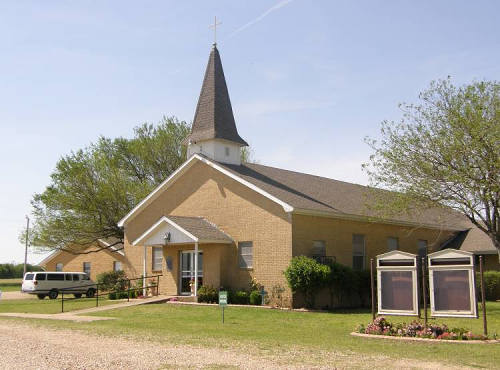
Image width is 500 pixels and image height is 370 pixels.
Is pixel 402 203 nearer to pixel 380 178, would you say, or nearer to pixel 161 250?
pixel 380 178

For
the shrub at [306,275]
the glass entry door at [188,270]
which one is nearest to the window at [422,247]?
the shrub at [306,275]

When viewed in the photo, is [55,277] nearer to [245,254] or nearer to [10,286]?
[245,254]

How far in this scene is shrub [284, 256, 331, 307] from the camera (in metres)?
23.5

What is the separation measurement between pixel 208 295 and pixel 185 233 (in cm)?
292

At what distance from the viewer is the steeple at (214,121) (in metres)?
30.1

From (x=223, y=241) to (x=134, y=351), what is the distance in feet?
47.6

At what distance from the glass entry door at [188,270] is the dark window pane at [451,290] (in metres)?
14.1

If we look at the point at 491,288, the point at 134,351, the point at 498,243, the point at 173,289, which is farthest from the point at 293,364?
the point at 491,288

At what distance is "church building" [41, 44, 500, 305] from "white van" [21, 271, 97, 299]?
4.57m

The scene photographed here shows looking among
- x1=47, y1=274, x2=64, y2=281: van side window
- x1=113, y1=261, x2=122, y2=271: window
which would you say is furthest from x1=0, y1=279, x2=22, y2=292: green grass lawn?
x1=47, y1=274, x2=64, y2=281: van side window

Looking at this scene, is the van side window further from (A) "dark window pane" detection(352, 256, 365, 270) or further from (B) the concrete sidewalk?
(A) "dark window pane" detection(352, 256, 365, 270)

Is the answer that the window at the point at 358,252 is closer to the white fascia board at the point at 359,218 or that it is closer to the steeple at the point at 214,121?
the white fascia board at the point at 359,218

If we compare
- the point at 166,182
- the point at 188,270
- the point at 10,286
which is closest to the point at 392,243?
the point at 188,270

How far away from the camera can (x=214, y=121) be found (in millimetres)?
30609
